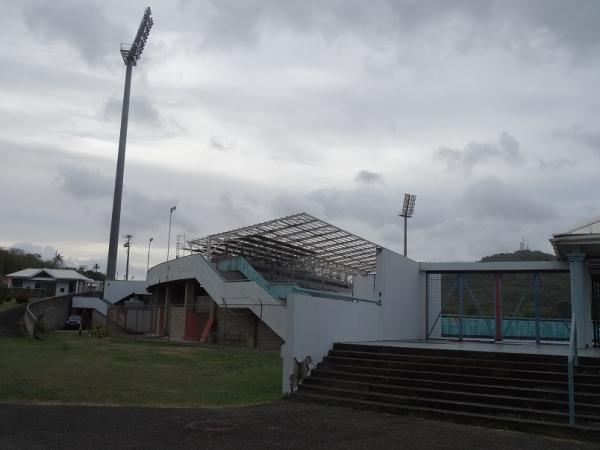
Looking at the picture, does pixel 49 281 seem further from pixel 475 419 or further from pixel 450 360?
pixel 475 419

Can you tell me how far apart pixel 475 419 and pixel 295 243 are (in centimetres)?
3609

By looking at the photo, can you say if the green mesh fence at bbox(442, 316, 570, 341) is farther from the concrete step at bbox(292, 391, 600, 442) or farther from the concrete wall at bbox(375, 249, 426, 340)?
the concrete step at bbox(292, 391, 600, 442)

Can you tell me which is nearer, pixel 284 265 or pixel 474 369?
pixel 474 369

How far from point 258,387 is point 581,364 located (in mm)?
7098

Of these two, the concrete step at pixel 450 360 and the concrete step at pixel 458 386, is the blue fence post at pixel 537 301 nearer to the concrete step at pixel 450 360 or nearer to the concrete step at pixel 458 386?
the concrete step at pixel 450 360

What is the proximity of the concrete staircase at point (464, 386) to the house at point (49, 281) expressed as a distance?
226ft

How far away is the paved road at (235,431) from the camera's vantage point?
7773 mm

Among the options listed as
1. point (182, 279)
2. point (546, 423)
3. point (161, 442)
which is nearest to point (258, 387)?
point (161, 442)

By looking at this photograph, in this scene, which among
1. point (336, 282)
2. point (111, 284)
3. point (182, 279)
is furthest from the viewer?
point (111, 284)

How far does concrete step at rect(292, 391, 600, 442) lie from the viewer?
859cm

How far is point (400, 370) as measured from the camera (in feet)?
38.8

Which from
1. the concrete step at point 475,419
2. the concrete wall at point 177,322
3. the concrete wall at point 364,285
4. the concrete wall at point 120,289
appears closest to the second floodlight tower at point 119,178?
the concrete wall at point 120,289

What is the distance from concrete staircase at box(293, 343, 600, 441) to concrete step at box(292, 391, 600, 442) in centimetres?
1

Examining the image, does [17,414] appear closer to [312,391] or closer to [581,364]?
[312,391]
